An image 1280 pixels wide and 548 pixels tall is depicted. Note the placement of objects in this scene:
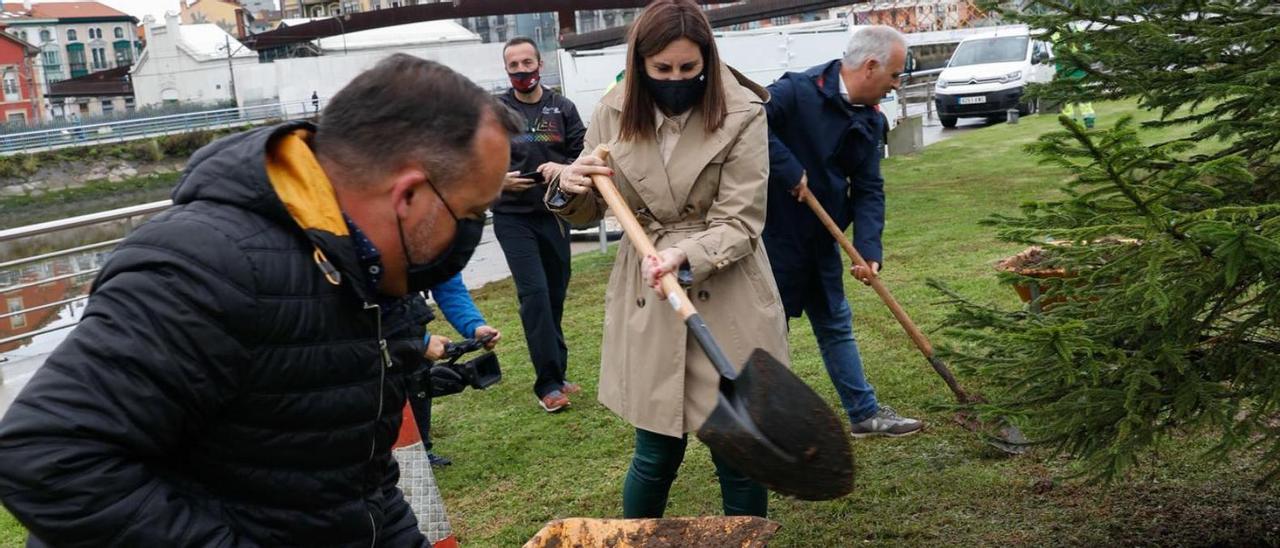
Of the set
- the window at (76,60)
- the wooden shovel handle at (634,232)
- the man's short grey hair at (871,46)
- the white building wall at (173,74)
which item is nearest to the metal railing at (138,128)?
the white building wall at (173,74)

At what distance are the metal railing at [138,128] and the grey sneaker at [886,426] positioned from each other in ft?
122

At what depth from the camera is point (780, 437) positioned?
2465mm

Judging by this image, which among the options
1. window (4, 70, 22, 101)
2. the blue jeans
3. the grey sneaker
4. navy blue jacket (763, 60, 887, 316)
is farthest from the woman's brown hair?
window (4, 70, 22, 101)

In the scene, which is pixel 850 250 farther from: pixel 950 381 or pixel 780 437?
pixel 780 437

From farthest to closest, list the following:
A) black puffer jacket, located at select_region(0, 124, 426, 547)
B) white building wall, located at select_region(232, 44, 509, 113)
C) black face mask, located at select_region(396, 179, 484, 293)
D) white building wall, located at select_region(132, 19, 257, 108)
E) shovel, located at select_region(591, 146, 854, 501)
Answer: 1. white building wall, located at select_region(132, 19, 257, 108)
2. white building wall, located at select_region(232, 44, 509, 113)
3. shovel, located at select_region(591, 146, 854, 501)
4. black face mask, located at select_region(396, 179, 484, 293)
5. black puffer jacket, located at select_region(0, 124, 426, 547)

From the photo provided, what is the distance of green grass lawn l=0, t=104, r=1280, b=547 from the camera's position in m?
3.99

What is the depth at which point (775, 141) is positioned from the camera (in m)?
4.65

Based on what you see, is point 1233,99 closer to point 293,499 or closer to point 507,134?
point 507,134

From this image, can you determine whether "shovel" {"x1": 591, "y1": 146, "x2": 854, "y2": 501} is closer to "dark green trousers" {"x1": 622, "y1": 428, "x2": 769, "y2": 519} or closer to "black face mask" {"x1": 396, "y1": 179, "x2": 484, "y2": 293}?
"black face mask" {"x1": 396, "y1": 179, "x2": 484, "y2": 293}

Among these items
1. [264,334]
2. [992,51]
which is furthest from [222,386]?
[992,51]

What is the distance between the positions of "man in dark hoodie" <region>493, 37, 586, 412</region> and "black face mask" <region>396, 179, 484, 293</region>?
12.5 feet

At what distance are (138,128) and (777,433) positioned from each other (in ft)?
152

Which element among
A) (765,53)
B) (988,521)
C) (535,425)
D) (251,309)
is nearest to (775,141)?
(988,521)

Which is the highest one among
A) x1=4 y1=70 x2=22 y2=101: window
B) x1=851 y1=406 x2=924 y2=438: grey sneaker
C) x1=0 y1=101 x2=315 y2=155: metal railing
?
x1=851 y1=406 x2=924 y2=438: grey sneaker
